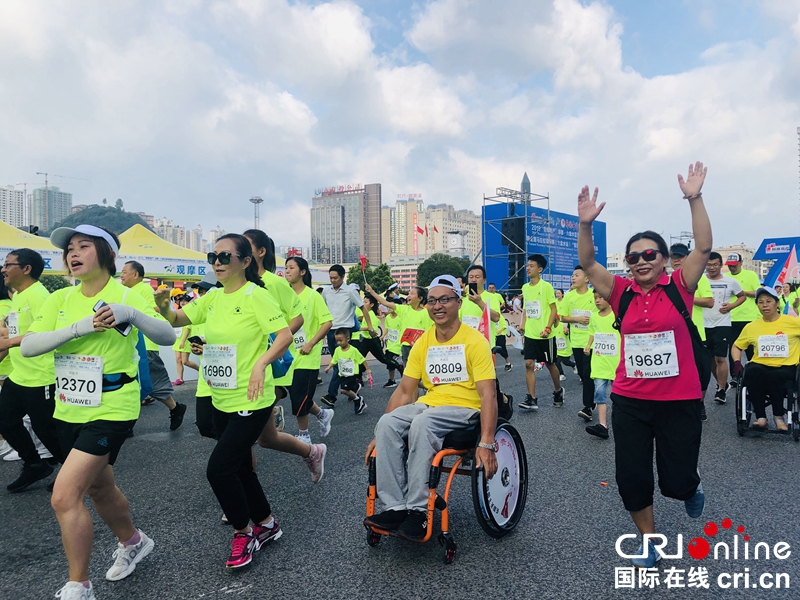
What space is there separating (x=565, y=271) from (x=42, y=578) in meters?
29.6

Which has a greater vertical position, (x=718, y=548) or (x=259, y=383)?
(x=259, y=383)

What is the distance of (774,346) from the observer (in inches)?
245

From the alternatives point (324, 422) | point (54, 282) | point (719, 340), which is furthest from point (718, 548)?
point (54, 282)

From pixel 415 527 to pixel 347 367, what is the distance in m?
5.14

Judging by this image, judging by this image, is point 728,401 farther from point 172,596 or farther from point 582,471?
point 172,596

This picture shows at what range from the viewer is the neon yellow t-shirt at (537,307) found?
307 inches

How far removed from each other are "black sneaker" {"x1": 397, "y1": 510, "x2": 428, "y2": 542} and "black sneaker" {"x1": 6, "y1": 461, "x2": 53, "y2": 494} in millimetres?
3363

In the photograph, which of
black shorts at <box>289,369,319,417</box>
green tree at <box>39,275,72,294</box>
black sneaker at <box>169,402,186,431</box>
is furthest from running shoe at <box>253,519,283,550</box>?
green tree at <box>39,275,72,294</box>

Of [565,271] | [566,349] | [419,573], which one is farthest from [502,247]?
[419,573]

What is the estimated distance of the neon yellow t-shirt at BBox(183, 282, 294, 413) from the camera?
3348 mm

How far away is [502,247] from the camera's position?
28.2 m

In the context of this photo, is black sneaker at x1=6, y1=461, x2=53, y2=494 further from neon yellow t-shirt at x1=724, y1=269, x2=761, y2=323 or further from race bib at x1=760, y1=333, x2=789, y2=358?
neon yellow t-shirt at x1=724, y1=269, x2=761, y2=323

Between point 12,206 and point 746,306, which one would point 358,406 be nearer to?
point 746,306

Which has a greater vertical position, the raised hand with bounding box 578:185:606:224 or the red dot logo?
the raised hand with bounding box 578:185:606:224
